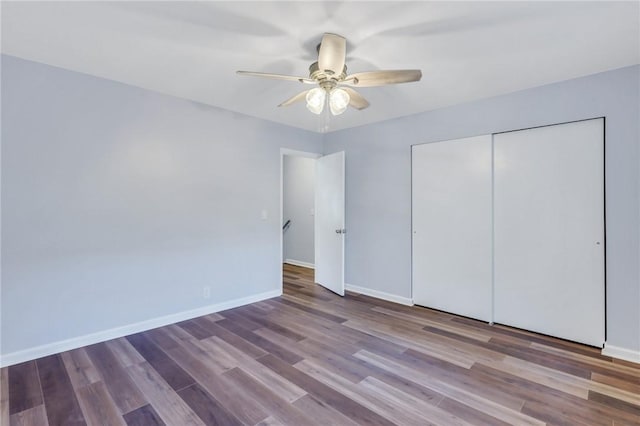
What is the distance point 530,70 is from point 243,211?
127 inches

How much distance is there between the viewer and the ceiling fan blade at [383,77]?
6.63 feet

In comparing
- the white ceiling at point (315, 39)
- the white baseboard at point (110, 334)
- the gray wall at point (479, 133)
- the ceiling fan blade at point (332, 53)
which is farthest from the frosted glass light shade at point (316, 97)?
the white baseboard at point (110, 334)

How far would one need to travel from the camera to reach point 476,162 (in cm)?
338

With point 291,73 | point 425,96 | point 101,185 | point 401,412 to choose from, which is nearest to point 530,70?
point 425,96

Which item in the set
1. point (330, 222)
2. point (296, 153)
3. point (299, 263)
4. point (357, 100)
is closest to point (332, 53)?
point (357, 100)

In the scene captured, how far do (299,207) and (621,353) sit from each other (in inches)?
199

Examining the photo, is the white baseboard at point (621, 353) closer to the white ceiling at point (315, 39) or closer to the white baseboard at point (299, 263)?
the white ceiling at point (315, 39)

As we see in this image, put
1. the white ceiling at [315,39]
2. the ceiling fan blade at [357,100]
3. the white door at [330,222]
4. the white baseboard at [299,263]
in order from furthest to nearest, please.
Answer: the white baseboard at [299,263]
the white door at [330,222]
the ceiling fan blade at [357,100]
the white ceiling at [315,39]

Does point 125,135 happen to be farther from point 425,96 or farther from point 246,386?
point 425,96

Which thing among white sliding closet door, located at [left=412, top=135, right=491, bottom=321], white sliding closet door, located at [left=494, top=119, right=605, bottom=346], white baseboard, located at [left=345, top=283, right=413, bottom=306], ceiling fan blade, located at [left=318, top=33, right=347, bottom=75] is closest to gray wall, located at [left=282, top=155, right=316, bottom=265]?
white baseboard, located at [left=345, top=283, right=413, bottom=306]

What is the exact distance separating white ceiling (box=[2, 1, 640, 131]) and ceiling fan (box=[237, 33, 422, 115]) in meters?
0.15

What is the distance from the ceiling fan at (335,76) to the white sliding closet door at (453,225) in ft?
5.30

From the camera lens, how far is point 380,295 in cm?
422

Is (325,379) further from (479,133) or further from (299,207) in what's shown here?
(299,207)
